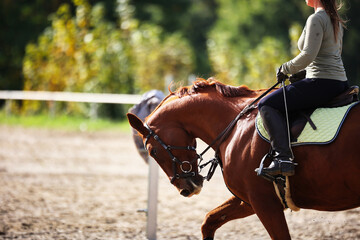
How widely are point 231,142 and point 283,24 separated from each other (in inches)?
1213

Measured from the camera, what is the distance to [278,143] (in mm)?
3820

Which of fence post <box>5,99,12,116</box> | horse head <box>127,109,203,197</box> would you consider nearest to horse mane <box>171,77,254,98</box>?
horse head <box>127,109,203,197</box>

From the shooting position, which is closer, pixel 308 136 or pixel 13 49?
pixel 308 136

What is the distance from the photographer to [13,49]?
104 ft

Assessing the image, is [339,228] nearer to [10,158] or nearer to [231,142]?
[231,142]

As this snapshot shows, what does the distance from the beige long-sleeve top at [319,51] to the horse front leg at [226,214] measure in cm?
125

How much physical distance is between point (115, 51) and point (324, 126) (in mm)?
19406

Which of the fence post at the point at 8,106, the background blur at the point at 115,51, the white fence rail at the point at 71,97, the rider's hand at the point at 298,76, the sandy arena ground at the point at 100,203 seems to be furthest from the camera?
the fence post at the point at 8,106

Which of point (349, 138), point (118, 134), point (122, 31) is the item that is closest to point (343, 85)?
point (349, 138)

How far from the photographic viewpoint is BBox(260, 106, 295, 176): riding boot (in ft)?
12.3

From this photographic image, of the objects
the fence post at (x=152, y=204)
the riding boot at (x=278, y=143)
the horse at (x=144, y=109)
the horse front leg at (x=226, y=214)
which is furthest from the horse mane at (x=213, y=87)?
the horse at (x=144, y=109)

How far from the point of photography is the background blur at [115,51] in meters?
21.8

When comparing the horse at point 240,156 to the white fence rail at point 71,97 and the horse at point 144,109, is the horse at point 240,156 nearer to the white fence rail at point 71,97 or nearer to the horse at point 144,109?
A: the horse at point 144,109

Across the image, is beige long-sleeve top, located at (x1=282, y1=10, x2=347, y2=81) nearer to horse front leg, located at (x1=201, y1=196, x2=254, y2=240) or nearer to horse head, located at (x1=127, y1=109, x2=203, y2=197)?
horse head, located at (x1=127, y1=109, x2=203, y2=197)
